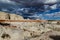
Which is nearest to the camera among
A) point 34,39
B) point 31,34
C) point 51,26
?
point 34,39

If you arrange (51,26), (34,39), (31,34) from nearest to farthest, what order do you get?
(34,39), (31,34), (51,26)

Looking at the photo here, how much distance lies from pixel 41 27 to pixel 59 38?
3.26 feet

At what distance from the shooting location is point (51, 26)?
20.4 ft

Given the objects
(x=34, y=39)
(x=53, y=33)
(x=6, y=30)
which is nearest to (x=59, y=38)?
(x=53, y=33)

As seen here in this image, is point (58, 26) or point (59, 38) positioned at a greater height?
point (58, 26)

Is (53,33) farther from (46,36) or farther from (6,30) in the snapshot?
(6,30)

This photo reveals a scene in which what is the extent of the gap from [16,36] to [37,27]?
3.74 ft

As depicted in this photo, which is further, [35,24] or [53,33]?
[35,24]

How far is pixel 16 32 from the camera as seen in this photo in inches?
213

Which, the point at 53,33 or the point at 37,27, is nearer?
the point at 53,33

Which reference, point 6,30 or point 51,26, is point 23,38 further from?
point 51,26

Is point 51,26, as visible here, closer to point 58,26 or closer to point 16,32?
point 58,26

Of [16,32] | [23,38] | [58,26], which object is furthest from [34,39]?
[58,26]

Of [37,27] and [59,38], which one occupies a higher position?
[37,27]
